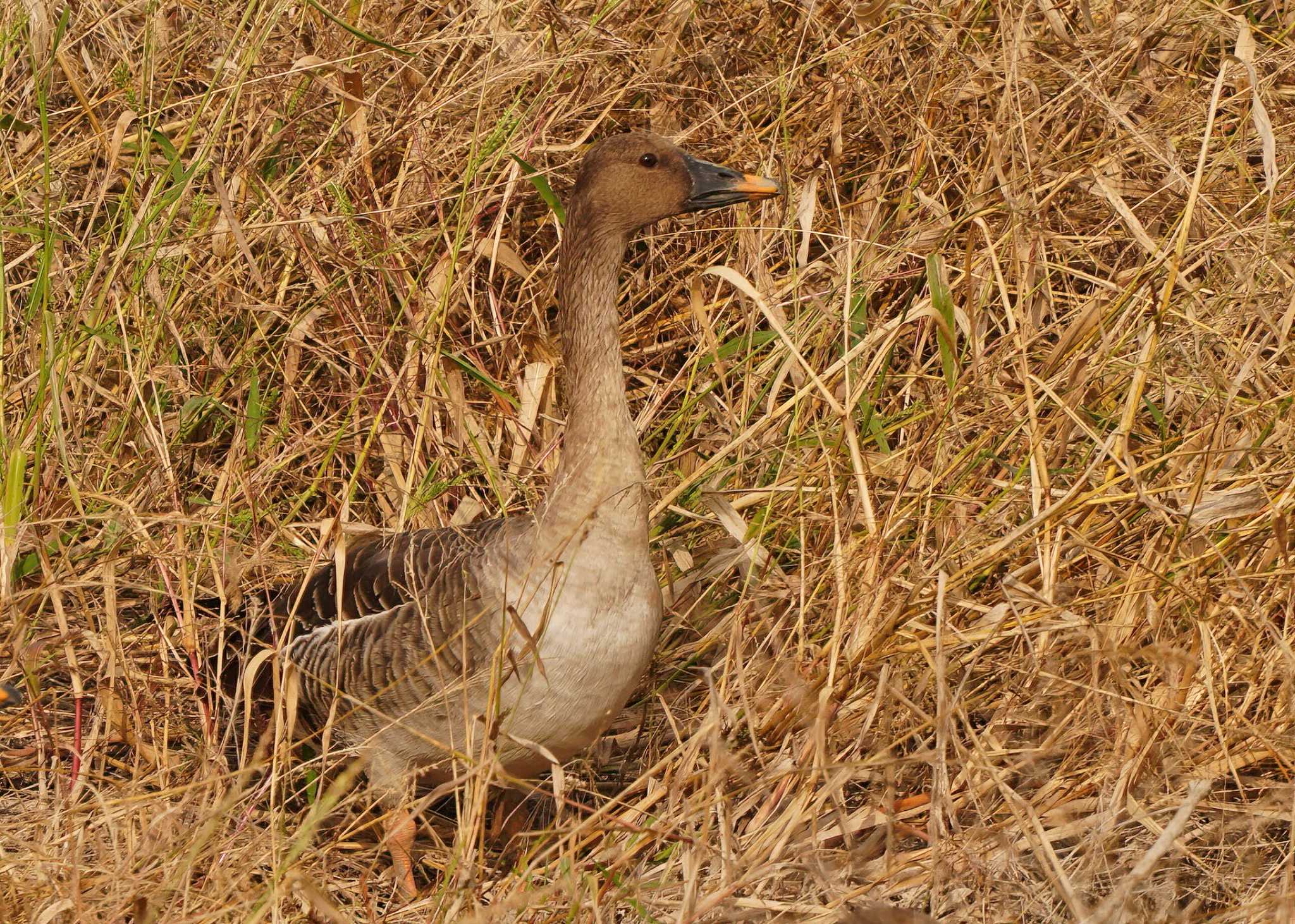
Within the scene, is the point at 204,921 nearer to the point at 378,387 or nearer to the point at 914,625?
the point at 914,625

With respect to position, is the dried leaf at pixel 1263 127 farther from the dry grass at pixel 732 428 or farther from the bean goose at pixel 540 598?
the bean goose at pixel 540 598

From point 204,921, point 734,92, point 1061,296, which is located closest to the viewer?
point 204,921

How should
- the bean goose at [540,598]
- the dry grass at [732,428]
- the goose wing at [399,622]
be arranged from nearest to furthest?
the dry grass at [732,428], the bean goose at [540,598], the goose wing at [399,622]

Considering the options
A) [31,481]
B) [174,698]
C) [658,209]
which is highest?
[658,209]

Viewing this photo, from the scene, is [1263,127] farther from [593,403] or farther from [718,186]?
[593,403]

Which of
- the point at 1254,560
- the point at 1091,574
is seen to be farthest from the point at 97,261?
the point at 1254,560

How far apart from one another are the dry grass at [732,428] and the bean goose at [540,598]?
169mm

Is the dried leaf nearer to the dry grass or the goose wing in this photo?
the dry grass

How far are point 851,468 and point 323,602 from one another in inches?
46.9

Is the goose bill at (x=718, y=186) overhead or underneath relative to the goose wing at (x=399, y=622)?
overhead

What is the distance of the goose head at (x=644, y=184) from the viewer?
3201mm

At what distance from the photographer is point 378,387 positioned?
3834 millimetres

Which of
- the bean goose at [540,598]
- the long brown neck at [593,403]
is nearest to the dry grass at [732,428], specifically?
the bean goose at [540,598]

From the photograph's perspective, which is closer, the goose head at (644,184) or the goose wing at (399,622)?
the goose wing at (399,622)
